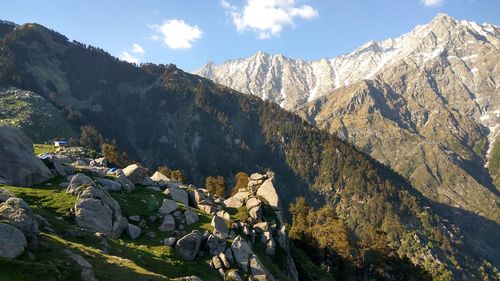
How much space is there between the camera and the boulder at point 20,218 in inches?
998

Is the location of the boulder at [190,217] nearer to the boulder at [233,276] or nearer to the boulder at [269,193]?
the boulder at [233,276]

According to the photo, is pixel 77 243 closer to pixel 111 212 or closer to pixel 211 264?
pixel 111 212

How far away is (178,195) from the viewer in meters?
52.8

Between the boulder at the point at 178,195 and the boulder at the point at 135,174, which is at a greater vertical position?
the boulder at the point at 135,174

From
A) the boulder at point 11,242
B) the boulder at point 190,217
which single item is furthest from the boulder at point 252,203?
the boulder at point 11,242

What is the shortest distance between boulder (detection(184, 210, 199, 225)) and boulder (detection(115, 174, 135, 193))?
351 inches

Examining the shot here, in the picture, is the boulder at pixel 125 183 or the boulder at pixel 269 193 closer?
the boulder at pixel 125 183

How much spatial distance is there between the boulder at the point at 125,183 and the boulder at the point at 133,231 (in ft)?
37.7

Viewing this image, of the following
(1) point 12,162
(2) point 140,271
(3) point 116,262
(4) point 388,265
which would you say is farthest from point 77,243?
(4) point 388,265

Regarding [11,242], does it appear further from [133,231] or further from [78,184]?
[78,184]

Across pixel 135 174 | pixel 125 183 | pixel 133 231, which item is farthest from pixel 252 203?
pixel 133 231

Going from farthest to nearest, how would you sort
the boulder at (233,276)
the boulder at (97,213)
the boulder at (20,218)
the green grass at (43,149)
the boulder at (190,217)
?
1. the green grass at (43,149)
2. the boulder at (190,217)
3. the boulder at (97,213)
4. the boulder at (233,276)
5. the boulder at (20,218)

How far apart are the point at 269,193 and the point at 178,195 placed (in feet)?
61.8

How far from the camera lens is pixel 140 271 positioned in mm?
27672
